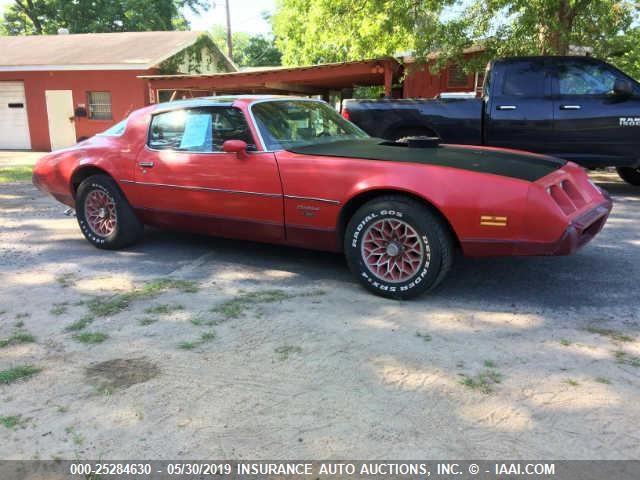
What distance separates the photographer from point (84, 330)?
3.56m

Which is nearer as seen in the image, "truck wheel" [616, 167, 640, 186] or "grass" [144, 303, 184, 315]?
"grass" [144, 303, 184, 315]

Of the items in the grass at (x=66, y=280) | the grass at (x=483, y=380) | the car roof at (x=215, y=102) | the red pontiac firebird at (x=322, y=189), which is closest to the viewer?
the grass at (x=483, y=380)

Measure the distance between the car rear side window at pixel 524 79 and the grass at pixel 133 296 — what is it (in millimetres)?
5760

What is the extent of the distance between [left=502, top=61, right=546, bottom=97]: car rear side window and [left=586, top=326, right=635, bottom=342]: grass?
5293mm

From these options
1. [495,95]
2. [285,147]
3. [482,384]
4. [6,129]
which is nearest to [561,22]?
[495,95]

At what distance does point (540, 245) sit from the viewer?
140 inches

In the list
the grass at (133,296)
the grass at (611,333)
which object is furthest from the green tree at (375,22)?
the grass at (611,333)

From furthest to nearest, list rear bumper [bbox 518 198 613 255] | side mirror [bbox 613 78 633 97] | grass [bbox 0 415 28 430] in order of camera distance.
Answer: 1. side mirror [bbox 613 78 633 97]
2. rear bumper [bbox 518 198 613 255]
3. grass [bbox 0 415 28 430]

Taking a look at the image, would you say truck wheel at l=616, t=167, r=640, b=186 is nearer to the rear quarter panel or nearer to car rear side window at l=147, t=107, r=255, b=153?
the rear quarter panel

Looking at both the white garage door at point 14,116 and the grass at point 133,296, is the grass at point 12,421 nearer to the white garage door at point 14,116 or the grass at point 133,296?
the grass at point 133,296

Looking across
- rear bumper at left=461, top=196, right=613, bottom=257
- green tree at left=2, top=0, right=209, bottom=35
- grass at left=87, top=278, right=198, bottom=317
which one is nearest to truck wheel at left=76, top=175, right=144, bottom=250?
grass at left=87, top=278, right=198, bottom=317

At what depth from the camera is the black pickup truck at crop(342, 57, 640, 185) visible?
7.53 meters

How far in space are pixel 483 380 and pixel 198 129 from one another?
3.29 meters

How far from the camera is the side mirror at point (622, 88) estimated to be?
7.30m
